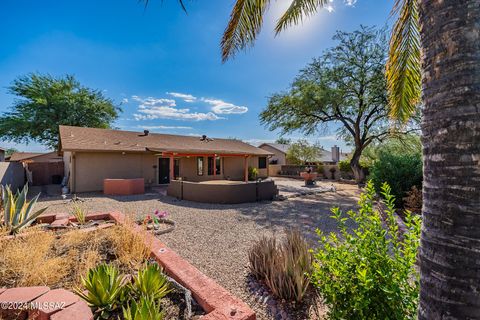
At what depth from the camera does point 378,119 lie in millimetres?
15859

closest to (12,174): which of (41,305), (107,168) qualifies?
(107,168)

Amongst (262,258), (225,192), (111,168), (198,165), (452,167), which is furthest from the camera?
(198,165)

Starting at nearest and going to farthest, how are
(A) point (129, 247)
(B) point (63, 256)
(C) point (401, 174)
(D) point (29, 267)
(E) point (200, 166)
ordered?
1. (D) point (29, 267)
2. (B) point (63, 256)
3. (A) point (129, 247)
4. (C) point (401, 174)
5. (E) point (200, 166)

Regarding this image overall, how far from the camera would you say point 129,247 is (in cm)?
377

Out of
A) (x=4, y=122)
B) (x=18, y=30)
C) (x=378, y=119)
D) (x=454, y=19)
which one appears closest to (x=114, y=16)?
(x=18, y=30)

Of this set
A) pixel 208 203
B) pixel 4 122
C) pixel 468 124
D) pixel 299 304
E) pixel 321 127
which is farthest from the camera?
pixel 4 122

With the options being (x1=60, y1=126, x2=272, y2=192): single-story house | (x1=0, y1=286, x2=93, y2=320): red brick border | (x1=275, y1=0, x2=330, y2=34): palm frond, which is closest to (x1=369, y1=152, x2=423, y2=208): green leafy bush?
(x1=275, y1=0, x2=330, y2=34): palm frond

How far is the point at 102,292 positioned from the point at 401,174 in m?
9.12

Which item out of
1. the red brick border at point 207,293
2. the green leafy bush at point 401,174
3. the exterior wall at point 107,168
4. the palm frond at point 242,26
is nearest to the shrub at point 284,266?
the red brick border at point 207,293

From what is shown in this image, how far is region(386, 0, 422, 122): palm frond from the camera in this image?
4.34 m

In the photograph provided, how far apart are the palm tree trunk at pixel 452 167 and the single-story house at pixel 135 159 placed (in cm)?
1330

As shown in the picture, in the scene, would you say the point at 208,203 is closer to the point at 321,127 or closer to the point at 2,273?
the point at 2,273

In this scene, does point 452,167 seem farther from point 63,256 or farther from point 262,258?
point 63,256

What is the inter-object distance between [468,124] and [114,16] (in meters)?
9.08
